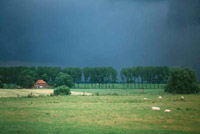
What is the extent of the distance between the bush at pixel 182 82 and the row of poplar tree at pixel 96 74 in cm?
4742

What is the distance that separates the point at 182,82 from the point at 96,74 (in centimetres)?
7143

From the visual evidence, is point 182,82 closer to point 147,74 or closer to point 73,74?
point 147,74

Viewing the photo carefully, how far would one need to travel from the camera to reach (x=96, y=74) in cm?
14225

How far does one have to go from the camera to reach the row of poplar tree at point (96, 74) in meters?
132

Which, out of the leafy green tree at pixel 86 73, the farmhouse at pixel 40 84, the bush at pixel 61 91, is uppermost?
the leafy green tree at pixel 86 73

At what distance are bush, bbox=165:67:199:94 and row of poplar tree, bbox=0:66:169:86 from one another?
4742 centimetres

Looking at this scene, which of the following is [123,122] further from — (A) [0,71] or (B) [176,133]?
(A) [0,71]

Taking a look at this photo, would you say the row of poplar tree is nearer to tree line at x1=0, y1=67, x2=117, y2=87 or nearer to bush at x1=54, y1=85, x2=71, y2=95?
tree line at x1=0, y1=67, x2=117, y2=87

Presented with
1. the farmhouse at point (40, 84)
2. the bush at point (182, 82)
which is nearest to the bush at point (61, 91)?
the bush at point (182, 82)

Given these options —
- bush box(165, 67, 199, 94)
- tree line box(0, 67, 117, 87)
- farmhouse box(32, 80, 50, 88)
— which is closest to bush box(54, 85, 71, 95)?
bush box(165, 67, 199, 94)

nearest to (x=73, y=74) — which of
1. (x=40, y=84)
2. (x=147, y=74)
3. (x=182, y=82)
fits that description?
(x=40, y=84)

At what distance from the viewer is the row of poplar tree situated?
13200cm

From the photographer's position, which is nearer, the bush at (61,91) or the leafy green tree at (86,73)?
the bush at (61,91)

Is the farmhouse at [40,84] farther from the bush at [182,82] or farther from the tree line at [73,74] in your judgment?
the bush at [182,82]
